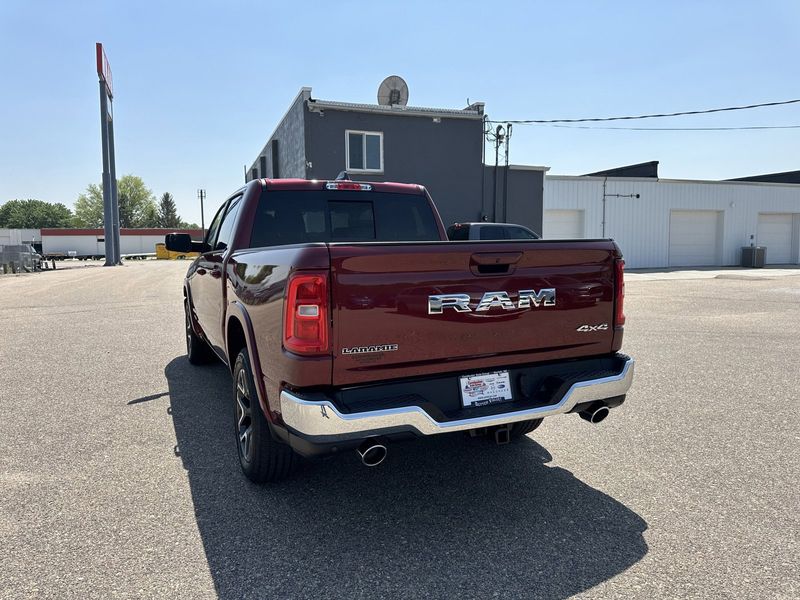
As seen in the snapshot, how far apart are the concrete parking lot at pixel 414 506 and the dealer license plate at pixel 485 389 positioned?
0.65 m

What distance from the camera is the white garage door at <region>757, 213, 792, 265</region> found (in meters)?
30.9

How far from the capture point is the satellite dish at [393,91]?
22484 mm

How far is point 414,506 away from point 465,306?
1203 mm

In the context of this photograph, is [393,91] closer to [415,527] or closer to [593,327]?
[593,327]

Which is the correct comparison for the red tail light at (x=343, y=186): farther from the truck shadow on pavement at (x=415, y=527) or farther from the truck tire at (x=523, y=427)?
the truck tire at (x=523, y=427)

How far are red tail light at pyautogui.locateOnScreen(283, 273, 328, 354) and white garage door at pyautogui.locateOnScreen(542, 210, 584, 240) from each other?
24.5m

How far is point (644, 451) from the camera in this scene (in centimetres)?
395

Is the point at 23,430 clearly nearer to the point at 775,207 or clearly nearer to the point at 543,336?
the point at 543,336

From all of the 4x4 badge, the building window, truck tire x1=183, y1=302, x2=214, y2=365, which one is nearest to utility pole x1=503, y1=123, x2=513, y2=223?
the building window

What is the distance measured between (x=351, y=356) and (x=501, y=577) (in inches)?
46.9

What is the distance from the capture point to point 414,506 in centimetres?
314

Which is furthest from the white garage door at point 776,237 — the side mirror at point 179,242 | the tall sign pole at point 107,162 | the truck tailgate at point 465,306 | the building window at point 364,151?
the tall sign pole at point 107,162

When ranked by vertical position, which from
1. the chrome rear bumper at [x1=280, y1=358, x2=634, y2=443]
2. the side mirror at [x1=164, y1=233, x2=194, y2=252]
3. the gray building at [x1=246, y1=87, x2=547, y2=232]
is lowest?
the chrome rear bumper at [x1=280, y1=358, x2=634, y2=443]

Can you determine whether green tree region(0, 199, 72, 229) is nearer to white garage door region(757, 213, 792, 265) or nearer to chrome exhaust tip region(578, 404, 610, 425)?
white garage door region(757, 213, 792, 265)
